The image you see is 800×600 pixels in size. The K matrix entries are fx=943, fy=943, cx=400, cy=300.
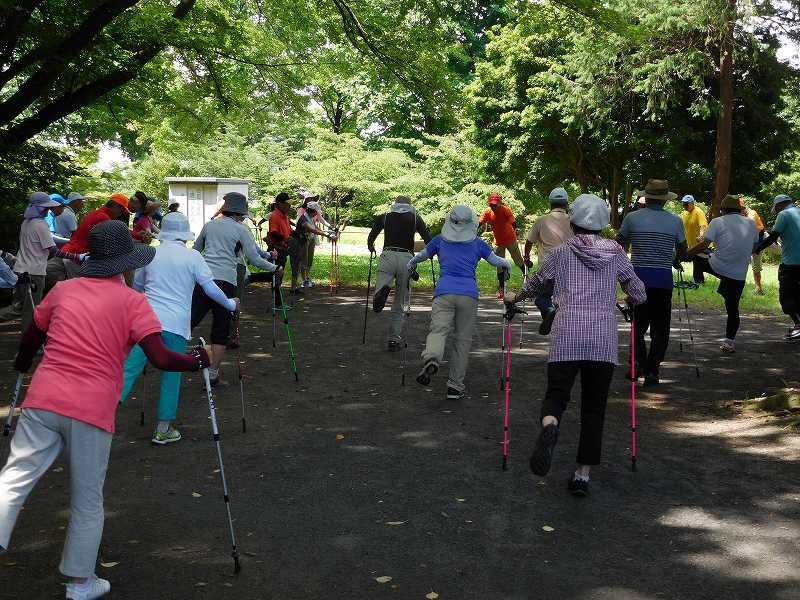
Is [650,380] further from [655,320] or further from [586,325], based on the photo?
[586,325]

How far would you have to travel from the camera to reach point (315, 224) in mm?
20000

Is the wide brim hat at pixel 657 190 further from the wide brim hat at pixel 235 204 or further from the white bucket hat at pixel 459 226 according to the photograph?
the wide brim hat at pixel 235 204

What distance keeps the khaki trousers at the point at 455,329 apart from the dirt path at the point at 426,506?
0.39m

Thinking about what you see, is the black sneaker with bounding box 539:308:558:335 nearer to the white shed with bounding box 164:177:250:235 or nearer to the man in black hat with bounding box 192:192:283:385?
the man in black hat with bounding box 192:192:283:385

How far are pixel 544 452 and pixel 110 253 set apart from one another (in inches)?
116

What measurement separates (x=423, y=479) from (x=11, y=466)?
3.12 m

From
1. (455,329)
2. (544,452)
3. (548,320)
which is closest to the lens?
(544,452)

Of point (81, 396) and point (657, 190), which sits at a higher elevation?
point (657, 190)

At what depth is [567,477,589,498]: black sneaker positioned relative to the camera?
6.31 m

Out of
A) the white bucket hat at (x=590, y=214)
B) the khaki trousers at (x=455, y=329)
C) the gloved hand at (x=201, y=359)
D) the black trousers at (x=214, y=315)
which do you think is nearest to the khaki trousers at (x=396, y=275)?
the khaki trousers at (x=455, y=329)

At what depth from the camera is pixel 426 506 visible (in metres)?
6.06

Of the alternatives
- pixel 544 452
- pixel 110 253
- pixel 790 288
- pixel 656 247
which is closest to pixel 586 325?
pixel 544 452

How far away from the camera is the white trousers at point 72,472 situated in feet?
14.0

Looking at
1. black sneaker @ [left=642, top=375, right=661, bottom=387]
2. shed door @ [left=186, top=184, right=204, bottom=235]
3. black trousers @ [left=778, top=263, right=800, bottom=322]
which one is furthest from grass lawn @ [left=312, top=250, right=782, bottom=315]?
shed door @ [left=186, top=184, right=204, bottom=235]
